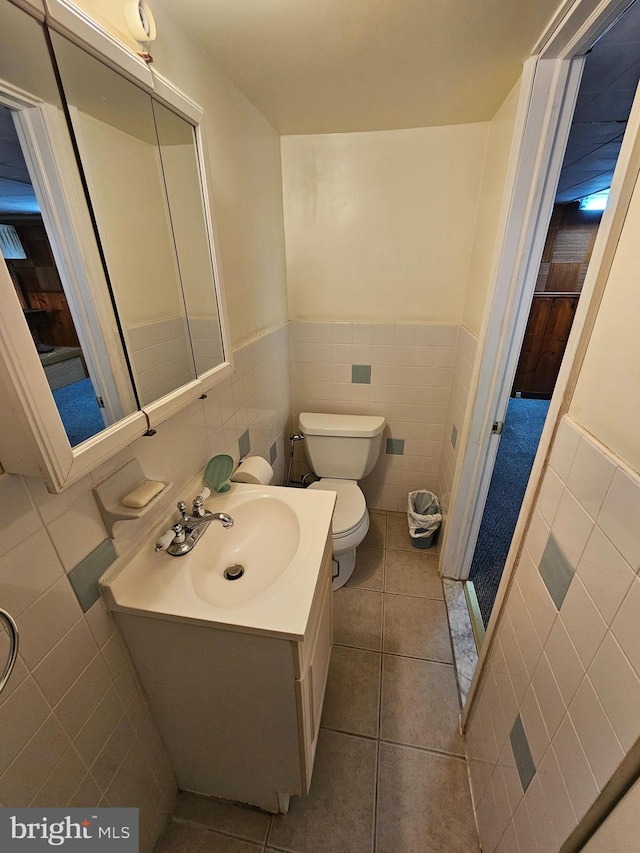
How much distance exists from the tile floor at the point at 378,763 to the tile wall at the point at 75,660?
25cm

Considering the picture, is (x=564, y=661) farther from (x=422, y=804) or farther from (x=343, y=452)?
(x=343, y=452)

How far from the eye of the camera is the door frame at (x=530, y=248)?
637 mm

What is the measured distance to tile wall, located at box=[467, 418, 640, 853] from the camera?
520mm

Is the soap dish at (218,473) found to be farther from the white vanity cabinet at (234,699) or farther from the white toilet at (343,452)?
the white toilet at (343,452)

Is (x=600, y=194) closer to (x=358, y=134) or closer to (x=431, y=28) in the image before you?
(x=358, y=134)

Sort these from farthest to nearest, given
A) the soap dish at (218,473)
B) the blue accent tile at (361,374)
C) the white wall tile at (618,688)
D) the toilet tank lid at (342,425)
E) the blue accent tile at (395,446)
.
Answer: the blue accent tile at (395,446) < the blue accent tile at (361,374) < the toilet tank lid at (342,425) < the soap dish at (218,473) < the white wall tile at (618,688)

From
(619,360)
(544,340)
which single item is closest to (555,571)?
(619,360)

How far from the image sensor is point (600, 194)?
3.27 metres

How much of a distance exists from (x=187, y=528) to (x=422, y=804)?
3.75ft

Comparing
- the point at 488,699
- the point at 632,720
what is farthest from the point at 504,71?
the point at 488,699

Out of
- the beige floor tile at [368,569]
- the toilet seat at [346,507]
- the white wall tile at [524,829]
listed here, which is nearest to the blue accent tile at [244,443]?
the toilet seat at [346,507]

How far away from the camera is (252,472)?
1.26 meters

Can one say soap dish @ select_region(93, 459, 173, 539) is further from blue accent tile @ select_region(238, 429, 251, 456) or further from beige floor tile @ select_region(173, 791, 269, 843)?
beige floor tile @ select_region(173, 791, 269, 843)

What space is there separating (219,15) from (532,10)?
Answer: 30.5 inches
